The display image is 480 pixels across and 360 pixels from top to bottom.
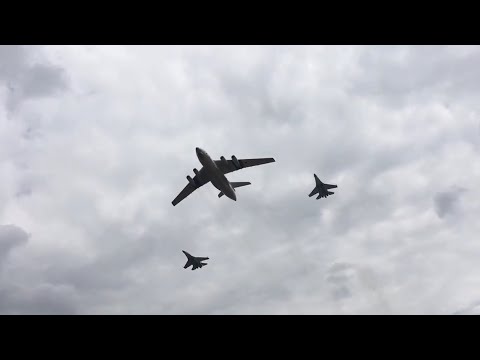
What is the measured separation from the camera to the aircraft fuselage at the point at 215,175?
228 feet

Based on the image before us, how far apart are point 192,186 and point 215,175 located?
9391 millimetres

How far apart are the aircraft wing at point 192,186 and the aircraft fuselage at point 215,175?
2.35 metres

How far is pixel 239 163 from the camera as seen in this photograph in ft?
251

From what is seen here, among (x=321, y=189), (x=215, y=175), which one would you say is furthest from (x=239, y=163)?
(x=321, y=189)

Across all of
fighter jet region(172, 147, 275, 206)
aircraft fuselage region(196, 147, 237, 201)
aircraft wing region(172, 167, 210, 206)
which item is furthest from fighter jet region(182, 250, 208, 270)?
aircraft fuselage region(196, 147, 237, 201)

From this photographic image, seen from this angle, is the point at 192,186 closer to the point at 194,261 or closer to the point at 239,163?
the point at 239,163

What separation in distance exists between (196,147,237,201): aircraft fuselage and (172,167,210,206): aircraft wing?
2.35 meters

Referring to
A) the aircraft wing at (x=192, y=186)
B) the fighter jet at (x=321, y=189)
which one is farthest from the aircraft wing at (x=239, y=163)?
the fighter jet at (x=321, y=189)

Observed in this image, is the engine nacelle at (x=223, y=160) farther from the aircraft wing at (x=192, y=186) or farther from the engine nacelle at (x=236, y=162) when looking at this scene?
the aircraft wing at (x=192, y=186)

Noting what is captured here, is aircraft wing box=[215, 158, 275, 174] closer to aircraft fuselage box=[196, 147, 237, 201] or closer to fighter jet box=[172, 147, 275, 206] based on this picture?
fighter jet box=[172, 147, 275, 206]
